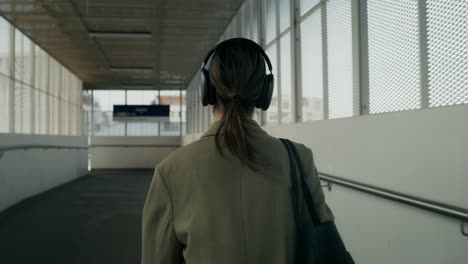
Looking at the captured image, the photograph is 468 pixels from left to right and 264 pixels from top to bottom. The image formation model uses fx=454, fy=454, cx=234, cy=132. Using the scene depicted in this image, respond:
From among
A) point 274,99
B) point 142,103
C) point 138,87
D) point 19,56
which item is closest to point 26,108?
point 19,56

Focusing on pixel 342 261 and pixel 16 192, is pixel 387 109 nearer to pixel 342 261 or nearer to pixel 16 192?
pixel 342 261

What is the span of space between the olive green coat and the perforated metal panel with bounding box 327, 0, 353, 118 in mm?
3256

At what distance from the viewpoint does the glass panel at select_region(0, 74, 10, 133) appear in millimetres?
9805

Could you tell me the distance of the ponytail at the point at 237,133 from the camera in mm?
1146

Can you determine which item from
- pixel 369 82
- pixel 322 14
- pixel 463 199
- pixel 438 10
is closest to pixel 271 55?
pixel 322 14

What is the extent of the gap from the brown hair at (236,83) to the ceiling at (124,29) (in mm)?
9125

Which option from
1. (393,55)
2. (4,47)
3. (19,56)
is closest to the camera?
(393,55)

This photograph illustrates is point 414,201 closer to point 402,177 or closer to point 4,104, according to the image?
point 402,177

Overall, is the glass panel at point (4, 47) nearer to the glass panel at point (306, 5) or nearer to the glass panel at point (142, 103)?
the glass panel at point (306, 5)

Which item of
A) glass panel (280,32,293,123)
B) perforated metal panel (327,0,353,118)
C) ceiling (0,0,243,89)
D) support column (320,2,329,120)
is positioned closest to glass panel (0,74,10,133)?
ceiling (0,0,243,89)

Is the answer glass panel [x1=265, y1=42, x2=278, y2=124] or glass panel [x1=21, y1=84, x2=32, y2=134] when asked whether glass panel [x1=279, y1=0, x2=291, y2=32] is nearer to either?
glass panel [x1=265, y1=42, x2=278, y2=124]

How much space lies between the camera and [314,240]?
110 centimetres

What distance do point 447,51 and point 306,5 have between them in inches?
128

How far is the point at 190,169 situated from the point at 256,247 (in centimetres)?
Result: 26
